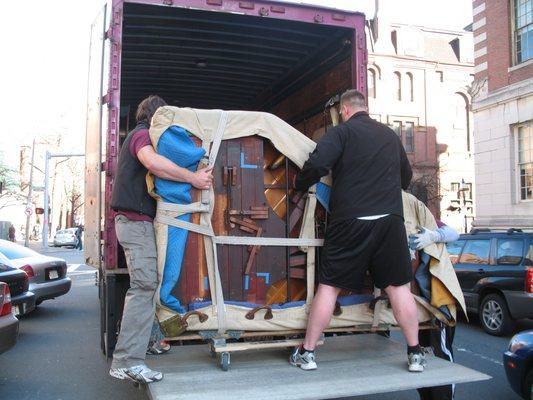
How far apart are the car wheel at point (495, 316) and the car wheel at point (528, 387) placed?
378cm

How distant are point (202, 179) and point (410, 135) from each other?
3566 centimetres

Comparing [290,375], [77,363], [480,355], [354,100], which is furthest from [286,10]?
[480,355]

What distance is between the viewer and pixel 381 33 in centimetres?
3694

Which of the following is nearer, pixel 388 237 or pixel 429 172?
pixel 388 237

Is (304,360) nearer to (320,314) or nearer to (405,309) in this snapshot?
(320,314)

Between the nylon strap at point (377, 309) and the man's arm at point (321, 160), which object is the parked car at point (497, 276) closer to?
the nylon strap at point (377, 309)

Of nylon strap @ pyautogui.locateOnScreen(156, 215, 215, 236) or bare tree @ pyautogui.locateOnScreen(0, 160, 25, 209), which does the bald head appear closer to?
nylon strap @ pyautogui.locateOnScreen(156, 215, 215, 236)

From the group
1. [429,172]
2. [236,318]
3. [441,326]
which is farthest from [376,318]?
[429,172]

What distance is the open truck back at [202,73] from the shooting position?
421 cm

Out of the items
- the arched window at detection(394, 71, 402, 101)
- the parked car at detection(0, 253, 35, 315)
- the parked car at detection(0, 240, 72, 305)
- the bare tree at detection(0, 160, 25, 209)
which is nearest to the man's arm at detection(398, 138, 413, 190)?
the parked car at detection(0, 253, 35, 315)

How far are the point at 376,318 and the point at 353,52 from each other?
106 inches

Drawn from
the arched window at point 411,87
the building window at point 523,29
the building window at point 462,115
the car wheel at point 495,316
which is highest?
the arched window at point 411,87

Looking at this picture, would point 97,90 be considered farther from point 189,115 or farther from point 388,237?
point 388,237

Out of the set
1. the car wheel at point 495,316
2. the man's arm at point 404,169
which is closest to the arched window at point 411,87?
the car wheel at point 495,316
